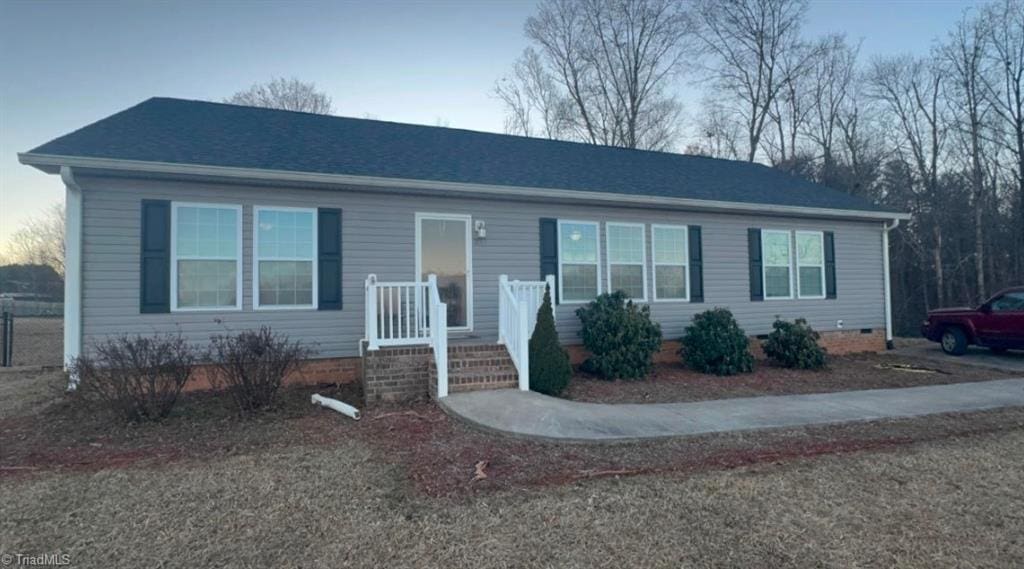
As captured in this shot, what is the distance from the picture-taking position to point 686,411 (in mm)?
6246

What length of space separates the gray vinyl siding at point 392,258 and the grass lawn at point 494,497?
1888 mm

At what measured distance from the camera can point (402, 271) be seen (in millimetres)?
8148

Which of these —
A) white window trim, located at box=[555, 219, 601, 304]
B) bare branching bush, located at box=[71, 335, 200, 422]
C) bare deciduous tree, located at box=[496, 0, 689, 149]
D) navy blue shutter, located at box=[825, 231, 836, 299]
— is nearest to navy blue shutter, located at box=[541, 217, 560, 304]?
white window trim, located at box=[555, 219, 601, 304]

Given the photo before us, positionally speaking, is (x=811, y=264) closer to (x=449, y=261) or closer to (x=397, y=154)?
(x=449, y=261)

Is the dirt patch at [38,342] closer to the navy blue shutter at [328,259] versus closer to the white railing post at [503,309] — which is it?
the navy blue shutter at [328,259]

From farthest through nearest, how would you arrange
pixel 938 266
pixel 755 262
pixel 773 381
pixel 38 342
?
pixel 938 266 < pixel 38 342 < pixel 755 262 < pixel 773 381

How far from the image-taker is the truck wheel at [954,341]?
1145cm

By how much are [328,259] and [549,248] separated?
145 inches

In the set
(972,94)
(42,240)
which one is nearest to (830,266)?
(972,94)

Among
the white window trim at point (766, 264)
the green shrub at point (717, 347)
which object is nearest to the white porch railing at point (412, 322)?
the green shrub at point (717, 347)

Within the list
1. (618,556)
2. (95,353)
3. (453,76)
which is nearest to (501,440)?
(618,556)

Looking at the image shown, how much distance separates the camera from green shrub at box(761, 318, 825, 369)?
9.31 m

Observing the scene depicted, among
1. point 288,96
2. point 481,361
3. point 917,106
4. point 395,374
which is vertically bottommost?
point 395,374

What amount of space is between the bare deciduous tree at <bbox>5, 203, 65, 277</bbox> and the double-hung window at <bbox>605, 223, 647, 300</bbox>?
31266 mm
